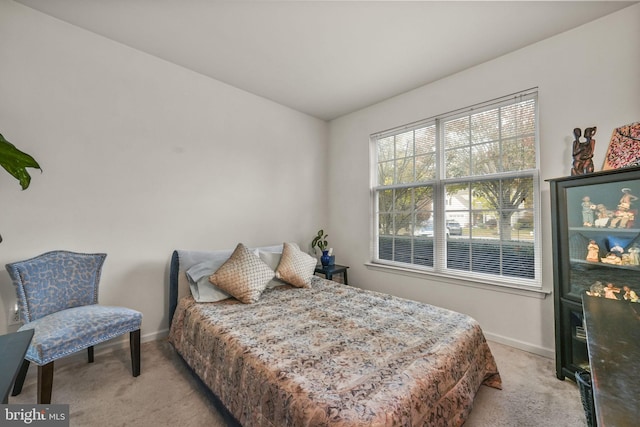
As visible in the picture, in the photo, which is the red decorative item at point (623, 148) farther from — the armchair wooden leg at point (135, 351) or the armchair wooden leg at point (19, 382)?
the armchair wooden leg at point (19, 382)

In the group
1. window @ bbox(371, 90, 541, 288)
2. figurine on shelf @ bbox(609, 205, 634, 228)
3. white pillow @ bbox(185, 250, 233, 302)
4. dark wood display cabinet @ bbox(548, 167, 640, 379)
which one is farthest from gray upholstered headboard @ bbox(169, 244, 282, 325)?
figurine on shelf @ bbox(609, 205, 634, 228)

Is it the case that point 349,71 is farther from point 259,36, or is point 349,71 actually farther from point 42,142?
point 42,142

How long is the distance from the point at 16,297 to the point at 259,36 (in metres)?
2.70

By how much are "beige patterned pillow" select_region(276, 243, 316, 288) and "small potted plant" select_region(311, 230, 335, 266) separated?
69 centimetres

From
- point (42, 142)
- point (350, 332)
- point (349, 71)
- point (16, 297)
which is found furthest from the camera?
point (349, 71)

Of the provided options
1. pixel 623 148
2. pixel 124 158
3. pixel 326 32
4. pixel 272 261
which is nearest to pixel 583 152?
pixel 623 148

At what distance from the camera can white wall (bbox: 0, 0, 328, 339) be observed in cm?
198

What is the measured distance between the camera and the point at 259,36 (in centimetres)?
226

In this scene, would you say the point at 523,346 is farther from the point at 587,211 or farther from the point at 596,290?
the point at 587,211

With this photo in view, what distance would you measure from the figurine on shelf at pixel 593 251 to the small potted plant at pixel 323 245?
7.95ft

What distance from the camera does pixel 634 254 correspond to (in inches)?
66.4

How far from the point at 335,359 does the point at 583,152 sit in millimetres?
2378

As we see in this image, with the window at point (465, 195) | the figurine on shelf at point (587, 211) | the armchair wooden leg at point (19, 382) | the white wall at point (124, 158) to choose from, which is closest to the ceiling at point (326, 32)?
the white wall at point (124, 158)

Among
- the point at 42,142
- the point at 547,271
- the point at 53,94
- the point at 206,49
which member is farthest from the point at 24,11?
the point at 547,271
